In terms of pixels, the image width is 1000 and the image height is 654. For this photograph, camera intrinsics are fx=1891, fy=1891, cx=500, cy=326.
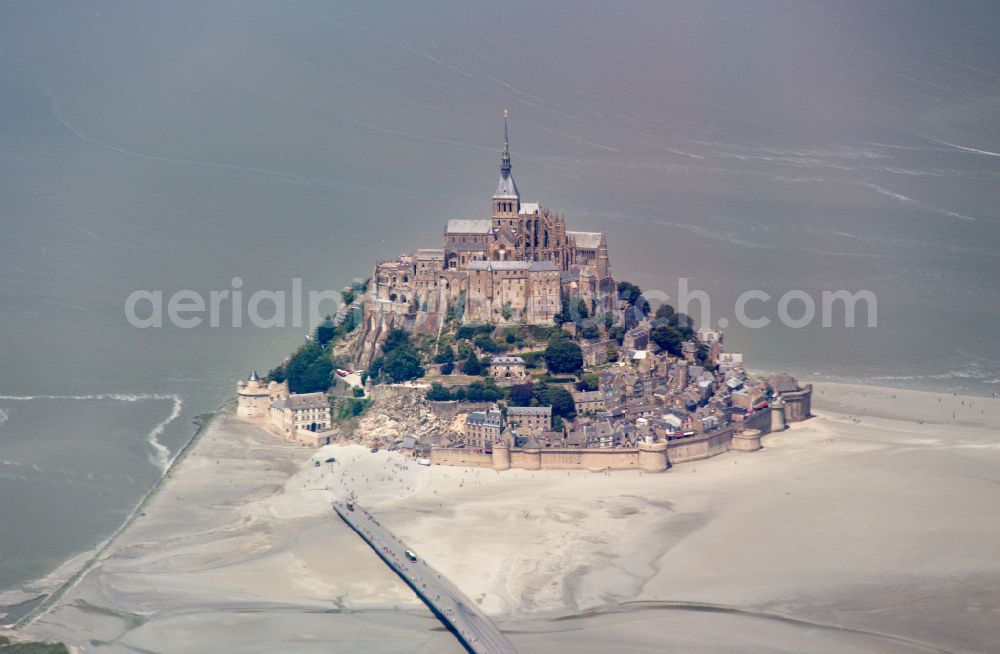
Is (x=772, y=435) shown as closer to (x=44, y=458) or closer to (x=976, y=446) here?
(x=976, y=446)

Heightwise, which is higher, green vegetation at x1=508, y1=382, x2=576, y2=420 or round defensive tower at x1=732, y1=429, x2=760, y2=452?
green vegetation at x1=508, y1=382, x2=576, y2=420

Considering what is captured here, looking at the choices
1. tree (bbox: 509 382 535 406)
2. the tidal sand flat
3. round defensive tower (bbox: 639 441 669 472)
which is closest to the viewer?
the tidal sand flat

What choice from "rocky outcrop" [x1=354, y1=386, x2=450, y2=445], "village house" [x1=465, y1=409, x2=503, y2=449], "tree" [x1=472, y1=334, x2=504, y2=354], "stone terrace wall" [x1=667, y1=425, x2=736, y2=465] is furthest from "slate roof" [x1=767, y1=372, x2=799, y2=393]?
"rocky outcrop" [x1=354, y1=386, x2=450, y2=445]

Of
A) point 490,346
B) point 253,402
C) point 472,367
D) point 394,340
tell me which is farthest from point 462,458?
point 253,402

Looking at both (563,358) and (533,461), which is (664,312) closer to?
(563,358)

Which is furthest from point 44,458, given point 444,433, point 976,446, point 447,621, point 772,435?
point 976,446

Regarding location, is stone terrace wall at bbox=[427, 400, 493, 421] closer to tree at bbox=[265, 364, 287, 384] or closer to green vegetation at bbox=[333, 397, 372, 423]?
green vegetation at bbox=[333, 397, 372, 423]

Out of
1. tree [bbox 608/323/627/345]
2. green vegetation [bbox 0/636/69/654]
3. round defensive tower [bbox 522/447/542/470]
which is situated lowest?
green vegetation [bbox 0/636/69/654]
